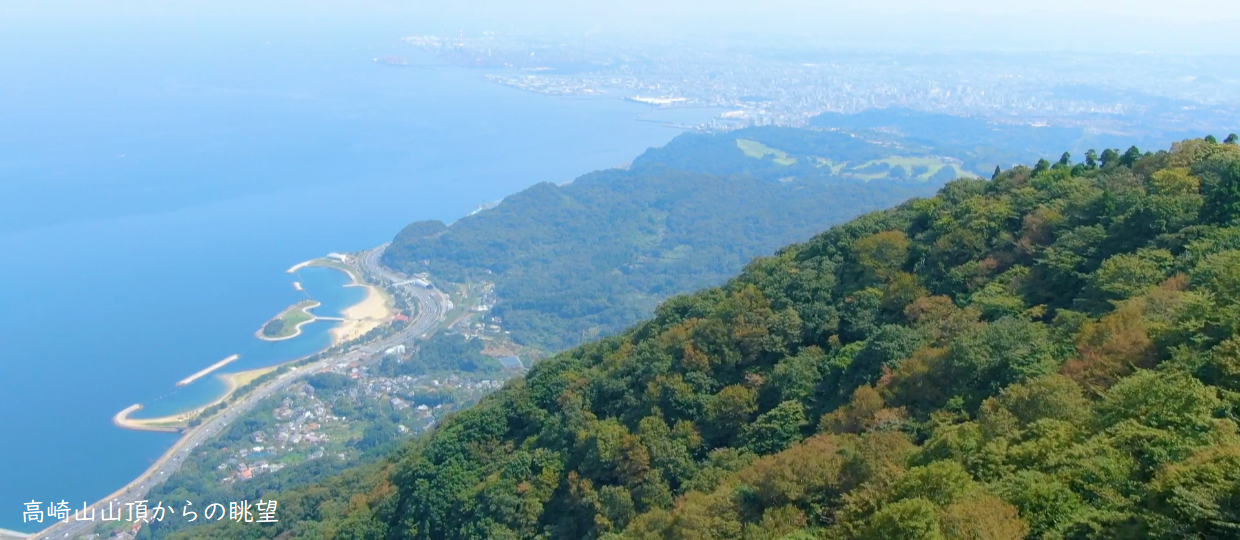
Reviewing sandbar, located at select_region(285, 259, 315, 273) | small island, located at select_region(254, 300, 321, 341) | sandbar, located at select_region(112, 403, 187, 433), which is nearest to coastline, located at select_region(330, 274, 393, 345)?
small island, located at select_region(254, 300, 321, 341)

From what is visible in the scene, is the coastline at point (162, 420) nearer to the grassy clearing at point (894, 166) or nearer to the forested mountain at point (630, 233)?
the forested mountain at point (630, 233)

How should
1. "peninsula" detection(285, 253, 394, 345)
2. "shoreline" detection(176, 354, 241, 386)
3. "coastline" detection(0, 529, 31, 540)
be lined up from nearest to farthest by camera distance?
"coastline" detection(0, 529, 31, 540) < "shoreline" detection(176, 354, 241, 386) < "peninsula" detection(285, 253, 394, 345)

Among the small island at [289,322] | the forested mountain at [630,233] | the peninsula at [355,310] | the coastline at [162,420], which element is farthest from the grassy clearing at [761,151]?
the coastline at [162,420]

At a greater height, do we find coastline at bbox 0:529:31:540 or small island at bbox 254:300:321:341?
small island at bbox 254:300:321:341

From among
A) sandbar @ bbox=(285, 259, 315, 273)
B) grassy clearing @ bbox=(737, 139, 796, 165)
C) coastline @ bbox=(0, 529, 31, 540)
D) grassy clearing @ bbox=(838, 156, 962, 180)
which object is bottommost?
coastline @ bbox=(0, 529, 31, 540)

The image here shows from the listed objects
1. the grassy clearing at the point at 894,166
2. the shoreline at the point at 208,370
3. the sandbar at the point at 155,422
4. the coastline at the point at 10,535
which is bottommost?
the coastline at the point at 10,535

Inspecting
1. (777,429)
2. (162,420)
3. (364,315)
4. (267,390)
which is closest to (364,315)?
(364,315)

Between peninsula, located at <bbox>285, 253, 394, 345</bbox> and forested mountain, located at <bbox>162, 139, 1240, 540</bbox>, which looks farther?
peninsula, located at <bbox>285, 253, 394, 345</bbox>

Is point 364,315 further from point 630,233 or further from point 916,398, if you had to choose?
point 916,398

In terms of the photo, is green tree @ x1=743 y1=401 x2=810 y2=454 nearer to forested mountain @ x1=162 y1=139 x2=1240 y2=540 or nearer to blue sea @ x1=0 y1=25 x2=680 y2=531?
forested mountain @ x1=162 y1=139 x2=1240 y2=540
